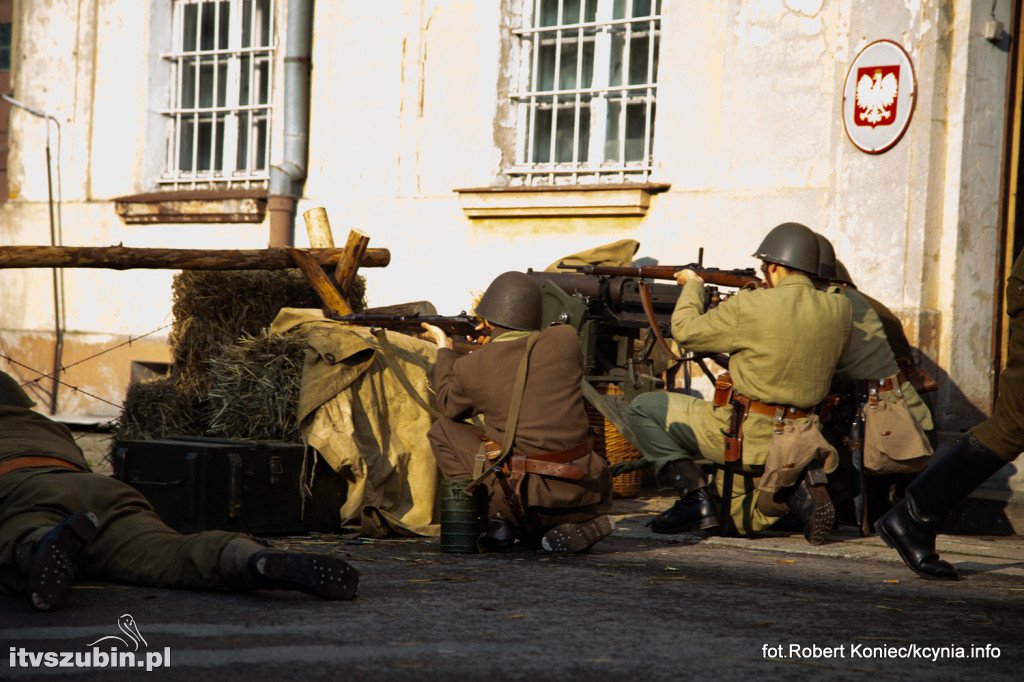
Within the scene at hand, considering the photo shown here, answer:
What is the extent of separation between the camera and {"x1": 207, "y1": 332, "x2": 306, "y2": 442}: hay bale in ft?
21.2

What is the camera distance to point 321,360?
642 centimetres

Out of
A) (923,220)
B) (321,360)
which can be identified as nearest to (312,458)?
(321,360)

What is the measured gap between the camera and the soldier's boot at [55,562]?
377 centimetres

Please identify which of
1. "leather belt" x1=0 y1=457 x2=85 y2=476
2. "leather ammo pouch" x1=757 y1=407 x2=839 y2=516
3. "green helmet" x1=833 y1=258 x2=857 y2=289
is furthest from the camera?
"green helmet" x1=833 y1=258 x2=857 y2=289

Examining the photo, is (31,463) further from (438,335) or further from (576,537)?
(576,537)

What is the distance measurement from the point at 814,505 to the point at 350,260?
3.11 meters

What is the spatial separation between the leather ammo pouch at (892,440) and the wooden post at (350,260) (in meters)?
3.08

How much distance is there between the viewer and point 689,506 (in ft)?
20.6

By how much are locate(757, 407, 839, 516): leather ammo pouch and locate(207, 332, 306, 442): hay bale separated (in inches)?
97.0

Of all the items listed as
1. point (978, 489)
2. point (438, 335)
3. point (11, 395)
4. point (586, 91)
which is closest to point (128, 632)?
point (11, 395)

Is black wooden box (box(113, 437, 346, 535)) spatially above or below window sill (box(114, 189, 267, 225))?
below

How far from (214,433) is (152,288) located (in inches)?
203

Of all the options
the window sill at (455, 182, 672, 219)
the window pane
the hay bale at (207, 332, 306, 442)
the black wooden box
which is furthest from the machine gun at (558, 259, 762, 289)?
the window pane

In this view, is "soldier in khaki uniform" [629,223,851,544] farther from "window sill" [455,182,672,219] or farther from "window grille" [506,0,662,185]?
"window grille" [506,0,662,185]
